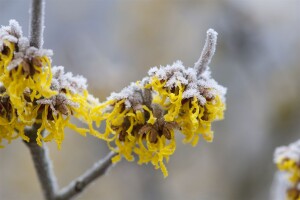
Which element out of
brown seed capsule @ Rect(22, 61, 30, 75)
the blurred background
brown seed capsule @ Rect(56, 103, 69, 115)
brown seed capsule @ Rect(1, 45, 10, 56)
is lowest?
brown seed capsule @ Rect(56, 103, 69, 115)

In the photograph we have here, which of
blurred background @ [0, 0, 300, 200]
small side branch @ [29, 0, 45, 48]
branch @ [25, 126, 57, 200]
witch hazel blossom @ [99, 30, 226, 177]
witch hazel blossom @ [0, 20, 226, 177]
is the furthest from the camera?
blurred background @ [0, 0, 300, 200]

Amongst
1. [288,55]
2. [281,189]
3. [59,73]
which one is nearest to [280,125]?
[288,55]

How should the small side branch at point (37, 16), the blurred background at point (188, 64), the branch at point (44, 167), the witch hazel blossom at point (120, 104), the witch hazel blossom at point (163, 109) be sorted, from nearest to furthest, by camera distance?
the small side branch at point (37, 16), the witch hazel blossom at point (120, 104), the witch hazel blossom at point (163, 109), the branch at point (44, 167), the blurred background at point (188, 64)

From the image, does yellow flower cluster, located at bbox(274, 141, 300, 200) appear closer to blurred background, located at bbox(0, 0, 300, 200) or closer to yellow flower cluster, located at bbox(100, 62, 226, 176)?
yellow flower cluster, located at bbox(100, 62, 226, 176)

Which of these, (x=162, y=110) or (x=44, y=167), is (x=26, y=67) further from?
(x=44, y=167)

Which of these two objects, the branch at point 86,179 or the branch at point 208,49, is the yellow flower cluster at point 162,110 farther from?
the branch at point 86,179

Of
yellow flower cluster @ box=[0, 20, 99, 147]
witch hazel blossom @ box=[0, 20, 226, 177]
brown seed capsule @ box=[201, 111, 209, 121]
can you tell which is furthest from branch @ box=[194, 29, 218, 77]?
yellow flower cluster @ box=[0, 20, 99, 147]

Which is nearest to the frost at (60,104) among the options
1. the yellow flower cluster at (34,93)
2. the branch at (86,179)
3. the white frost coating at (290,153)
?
the yellow flower cluster at (34,93)

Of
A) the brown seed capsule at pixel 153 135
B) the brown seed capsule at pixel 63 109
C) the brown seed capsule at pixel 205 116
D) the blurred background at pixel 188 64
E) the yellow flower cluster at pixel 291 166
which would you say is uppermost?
the blurred background at pixel 188 64
